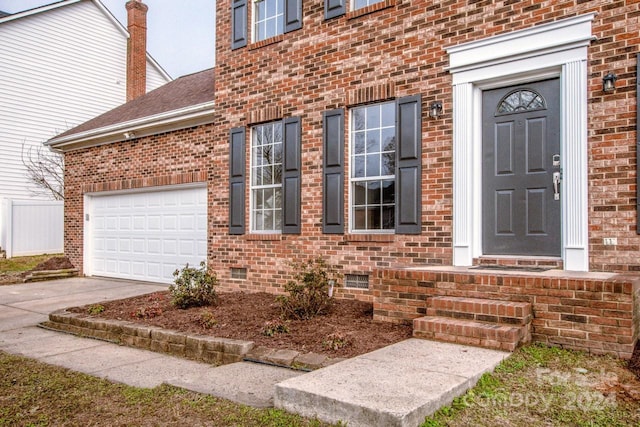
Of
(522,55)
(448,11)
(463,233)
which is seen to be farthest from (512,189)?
(448,11)

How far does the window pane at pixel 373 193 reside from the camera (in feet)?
23.2

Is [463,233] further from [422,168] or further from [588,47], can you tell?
[588,47]

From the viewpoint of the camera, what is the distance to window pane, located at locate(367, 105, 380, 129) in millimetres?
7105

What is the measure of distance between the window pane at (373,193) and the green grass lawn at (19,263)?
35.5 feet

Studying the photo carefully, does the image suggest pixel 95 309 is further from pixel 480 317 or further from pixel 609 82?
pixel 609 82

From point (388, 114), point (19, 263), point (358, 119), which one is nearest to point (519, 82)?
point (388, 114)

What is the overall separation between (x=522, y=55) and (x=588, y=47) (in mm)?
671

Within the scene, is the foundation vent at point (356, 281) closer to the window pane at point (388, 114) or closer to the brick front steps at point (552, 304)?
the brick front steps at point (552, 304)

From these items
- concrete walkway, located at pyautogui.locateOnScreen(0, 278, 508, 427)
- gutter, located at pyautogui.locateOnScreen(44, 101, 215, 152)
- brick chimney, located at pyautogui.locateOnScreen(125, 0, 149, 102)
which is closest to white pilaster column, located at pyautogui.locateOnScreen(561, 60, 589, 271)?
concrete walkway, located at pyautogui.locateOnScreen(0, 278, 508, 427)

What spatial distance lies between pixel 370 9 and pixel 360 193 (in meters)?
2.53

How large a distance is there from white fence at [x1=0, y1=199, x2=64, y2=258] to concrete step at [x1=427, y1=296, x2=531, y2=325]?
15522mm

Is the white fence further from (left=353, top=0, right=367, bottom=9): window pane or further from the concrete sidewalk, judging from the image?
(left=353, top=0, right=367, bottom=9): window pane

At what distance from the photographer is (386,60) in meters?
6.92

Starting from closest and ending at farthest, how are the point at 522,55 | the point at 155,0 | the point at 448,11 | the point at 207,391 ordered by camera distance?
1. the point at 207,391
2. the point at 522,55
3. the point at 448,11
4. the point at 155,0
